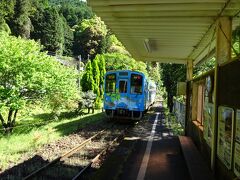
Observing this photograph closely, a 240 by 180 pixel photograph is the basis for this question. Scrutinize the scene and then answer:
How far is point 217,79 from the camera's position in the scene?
6.57 m

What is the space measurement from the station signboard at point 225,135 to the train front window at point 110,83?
15150 millimetres

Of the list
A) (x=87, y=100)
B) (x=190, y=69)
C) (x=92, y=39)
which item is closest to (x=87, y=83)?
(x=87, y=100)

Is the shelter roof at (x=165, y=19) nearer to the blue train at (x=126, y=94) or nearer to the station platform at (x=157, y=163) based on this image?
the station platform at (x=157, y=163)

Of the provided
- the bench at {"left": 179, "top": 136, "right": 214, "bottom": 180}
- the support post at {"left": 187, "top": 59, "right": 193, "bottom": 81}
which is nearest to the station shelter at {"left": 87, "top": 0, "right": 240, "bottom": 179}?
the bench at {"left": 179, "top": 136, "right": 214, "bottom": 180}

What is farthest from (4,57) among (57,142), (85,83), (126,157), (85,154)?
(85,83)

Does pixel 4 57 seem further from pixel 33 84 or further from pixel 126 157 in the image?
pixel 126 157

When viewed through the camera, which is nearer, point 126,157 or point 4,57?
point 126,157

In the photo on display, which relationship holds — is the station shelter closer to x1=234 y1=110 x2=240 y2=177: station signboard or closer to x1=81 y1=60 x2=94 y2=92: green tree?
x1=234 y1=110 x2=240 y2=177: station signboard

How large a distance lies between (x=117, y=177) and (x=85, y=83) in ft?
70.8

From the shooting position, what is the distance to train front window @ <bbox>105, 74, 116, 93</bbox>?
21266 millimetres

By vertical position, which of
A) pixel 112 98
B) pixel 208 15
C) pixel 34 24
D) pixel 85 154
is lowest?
pixel 85 154

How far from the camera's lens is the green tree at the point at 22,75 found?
15906mm

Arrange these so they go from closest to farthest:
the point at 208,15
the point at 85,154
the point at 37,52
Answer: the point at 208,15
the point at 85,154
the point at 37,52

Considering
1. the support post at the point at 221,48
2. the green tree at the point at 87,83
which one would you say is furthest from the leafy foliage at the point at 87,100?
the support post at the point at 221,48
